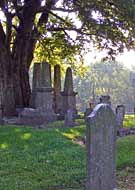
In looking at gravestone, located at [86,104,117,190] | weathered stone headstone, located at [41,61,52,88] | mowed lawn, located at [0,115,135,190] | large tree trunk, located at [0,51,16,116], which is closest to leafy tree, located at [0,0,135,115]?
large tree trunk, located at [0,51,16,116]

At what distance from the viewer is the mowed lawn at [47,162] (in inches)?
289

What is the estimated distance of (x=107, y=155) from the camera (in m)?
6.23

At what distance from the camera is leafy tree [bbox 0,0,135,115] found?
18969 mm

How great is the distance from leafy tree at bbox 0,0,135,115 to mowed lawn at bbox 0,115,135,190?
7.49 m

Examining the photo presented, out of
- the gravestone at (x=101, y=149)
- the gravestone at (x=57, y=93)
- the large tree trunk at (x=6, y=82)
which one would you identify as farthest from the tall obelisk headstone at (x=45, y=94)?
the gravestone at (x=101, y=149)

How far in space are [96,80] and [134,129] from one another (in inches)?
2824

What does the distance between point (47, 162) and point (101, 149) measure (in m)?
2.95

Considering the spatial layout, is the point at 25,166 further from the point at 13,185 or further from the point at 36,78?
the point at 36,78

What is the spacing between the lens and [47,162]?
8.89m

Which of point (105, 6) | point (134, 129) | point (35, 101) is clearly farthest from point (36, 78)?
point (134, 129)

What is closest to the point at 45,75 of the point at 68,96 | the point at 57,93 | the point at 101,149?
the point at 68,96

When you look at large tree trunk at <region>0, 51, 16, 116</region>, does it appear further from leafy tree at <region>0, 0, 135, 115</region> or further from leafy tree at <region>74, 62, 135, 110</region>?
leafy tree at <region>74, 62, 135, 110</region>

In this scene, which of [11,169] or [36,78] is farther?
[36,78]

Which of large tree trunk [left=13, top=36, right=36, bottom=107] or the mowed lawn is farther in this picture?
large tree trunk [left=13, top=36, right=36, bottom=107]
